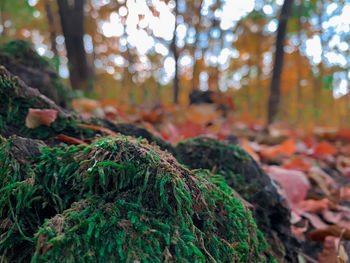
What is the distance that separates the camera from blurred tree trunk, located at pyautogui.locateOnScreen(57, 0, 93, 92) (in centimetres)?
475

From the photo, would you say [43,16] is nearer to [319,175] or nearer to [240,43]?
[240,43]

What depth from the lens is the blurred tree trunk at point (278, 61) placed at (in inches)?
175

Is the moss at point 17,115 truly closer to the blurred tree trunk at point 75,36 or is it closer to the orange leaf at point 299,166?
the orange leaf at point 299,166

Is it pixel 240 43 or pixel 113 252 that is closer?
pixel 113 252

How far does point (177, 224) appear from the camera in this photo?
0.75 metres

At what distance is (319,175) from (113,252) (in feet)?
6.43

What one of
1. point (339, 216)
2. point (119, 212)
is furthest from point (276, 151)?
point (119, 212)

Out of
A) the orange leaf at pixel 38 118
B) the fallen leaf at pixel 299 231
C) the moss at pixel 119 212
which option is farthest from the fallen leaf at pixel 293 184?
the orange leaf at pixel 38 118

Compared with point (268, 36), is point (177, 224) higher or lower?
lower

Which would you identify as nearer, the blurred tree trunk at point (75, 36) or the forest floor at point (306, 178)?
the forest floor at point (306, 178)

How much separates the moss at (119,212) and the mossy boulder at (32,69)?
95cm

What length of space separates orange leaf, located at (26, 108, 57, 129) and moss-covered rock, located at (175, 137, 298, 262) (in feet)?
2.16

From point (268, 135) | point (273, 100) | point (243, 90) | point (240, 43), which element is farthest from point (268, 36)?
point (268, 135)

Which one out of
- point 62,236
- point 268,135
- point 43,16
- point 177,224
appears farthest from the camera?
point 43,16
